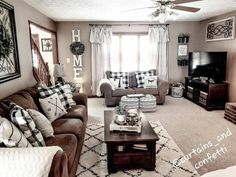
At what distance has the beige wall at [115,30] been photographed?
6047 millimetres

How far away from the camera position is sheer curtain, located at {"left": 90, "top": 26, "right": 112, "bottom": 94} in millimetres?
6016

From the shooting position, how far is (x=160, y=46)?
20.4ft

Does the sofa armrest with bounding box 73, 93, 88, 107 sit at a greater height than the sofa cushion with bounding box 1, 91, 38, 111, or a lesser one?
lesser

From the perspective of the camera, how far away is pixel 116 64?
20.8ft

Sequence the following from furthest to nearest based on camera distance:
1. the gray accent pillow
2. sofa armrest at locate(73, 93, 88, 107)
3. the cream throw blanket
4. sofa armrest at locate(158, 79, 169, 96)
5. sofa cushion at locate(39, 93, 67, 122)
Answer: sofa armrest at locate(158, 79, 169, 96) → sofa armrest at locate(73, 93, 88, 107) → sofa cushion at locate(39, 93, 67, 122) → the gray accent pillow → the cream throw blanket

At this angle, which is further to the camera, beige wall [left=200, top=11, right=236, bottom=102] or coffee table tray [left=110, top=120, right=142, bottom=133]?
beige wall [left=200, top=11, right=236, bottom=102]

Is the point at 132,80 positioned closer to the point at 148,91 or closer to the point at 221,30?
the point at 148,91

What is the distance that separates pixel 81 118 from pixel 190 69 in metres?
3.86

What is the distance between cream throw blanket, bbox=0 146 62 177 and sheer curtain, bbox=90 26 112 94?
488cm

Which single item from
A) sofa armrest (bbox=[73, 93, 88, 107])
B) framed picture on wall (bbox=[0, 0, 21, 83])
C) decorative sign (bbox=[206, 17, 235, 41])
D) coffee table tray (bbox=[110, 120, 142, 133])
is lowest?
coffee table tray (bbox=[110, 120, 142, 133])

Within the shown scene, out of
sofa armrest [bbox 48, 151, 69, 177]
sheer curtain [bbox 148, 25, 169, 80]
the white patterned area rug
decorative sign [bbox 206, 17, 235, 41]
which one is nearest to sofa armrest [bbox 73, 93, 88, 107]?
the white patterned area rug

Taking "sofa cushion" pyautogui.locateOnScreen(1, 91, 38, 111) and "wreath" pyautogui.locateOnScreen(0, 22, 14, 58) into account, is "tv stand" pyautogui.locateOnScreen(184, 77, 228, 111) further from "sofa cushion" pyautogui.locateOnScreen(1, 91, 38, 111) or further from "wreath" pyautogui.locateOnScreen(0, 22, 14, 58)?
"wreath" pyautogui.locateOnScreen(0, 22, 14, 58)

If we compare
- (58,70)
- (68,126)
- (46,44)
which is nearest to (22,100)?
(68,126)

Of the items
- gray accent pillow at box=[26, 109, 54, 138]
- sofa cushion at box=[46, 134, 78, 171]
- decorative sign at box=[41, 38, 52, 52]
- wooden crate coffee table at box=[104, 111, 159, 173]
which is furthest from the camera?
decorative sign at box=[41, 38, 52, 52]
